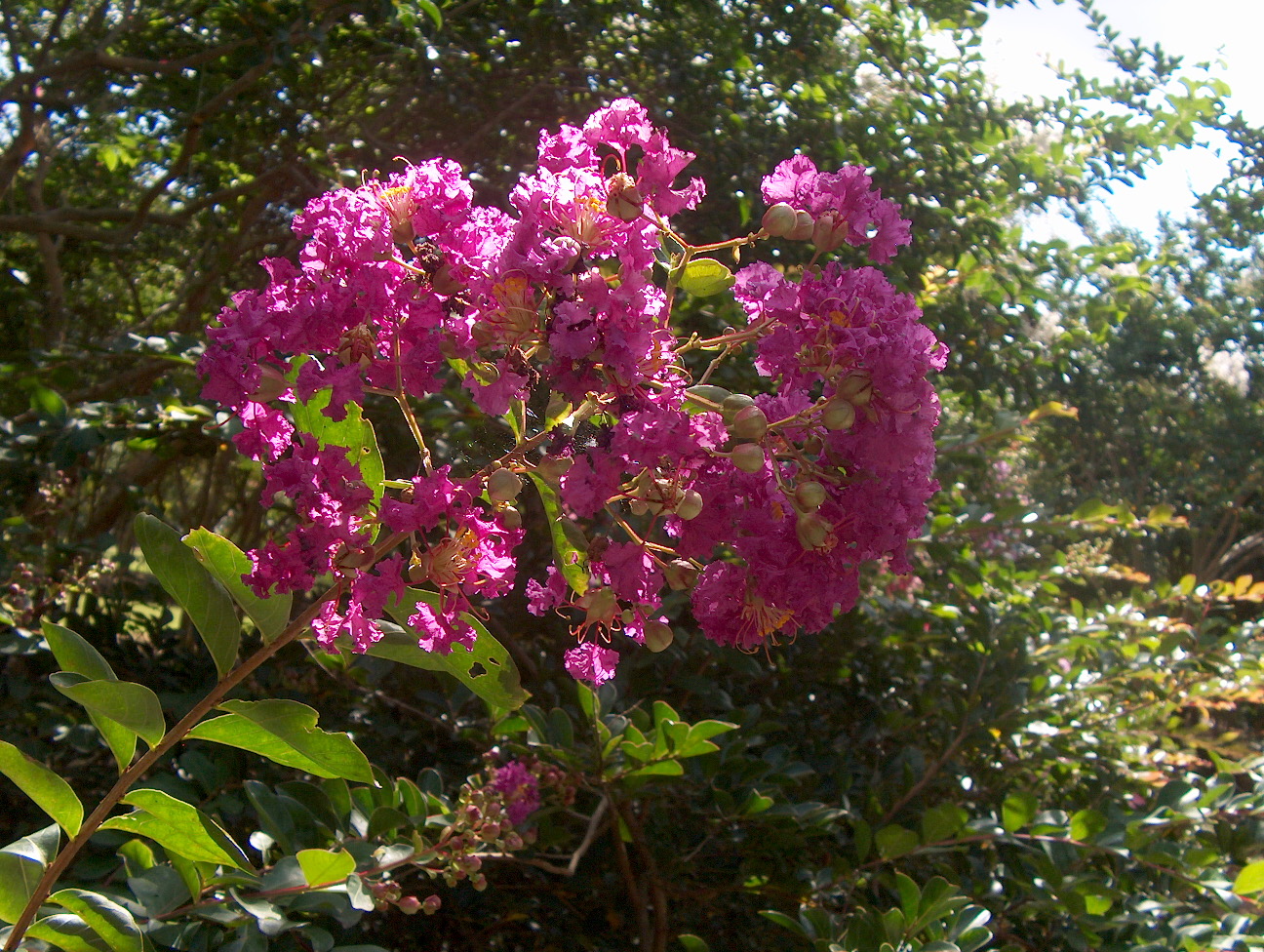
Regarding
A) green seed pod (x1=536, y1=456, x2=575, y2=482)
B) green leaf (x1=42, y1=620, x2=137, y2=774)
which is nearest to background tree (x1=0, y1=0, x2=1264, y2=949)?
green leaf (x1=42, y1=620, x2=137, y2=774)

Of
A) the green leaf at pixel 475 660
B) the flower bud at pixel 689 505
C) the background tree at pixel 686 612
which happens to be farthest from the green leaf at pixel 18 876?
the flower bud at pixel 689 505

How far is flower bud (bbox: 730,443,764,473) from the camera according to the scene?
738 mm

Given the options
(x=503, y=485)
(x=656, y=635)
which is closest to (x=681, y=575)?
(x=656, y=635)

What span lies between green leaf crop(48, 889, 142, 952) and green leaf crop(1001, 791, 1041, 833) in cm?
136

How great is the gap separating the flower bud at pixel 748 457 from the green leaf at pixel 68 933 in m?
0.67

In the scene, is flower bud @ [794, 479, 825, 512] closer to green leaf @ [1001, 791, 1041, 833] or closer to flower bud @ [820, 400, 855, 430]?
flower bud @ [820, 400, 855, 430]

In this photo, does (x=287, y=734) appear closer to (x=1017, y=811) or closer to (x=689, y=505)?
(x=689, y=505)

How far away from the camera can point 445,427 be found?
1808 mm

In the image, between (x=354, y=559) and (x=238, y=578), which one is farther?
(x=238, y=578)

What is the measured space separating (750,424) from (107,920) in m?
0.68

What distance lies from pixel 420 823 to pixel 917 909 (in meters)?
0.70

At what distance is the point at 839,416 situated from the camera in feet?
2.41

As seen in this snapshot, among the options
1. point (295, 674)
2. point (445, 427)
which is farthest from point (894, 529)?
point (295, 674)

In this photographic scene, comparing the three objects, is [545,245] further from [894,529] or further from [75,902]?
[75,902]
